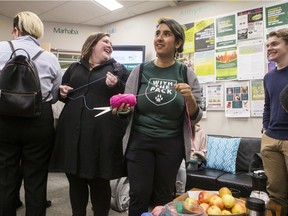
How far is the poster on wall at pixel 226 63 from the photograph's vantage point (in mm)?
3016

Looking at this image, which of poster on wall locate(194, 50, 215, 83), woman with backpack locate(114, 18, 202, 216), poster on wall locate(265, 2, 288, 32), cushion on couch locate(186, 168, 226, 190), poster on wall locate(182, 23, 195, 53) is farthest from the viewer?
poster on wall locate(182, 23, 195, 53)

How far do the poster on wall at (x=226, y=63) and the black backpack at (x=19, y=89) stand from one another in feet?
7.77

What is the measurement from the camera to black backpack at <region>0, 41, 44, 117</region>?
4.26 ft

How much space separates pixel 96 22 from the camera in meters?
4.29

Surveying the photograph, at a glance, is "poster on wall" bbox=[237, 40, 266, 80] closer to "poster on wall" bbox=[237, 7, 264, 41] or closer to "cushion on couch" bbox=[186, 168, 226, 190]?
"poster on wall" bbox=[237, 7, 264, 41]

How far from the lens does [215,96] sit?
3160 millimetres

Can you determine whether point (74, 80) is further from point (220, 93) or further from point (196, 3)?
point (196, 3)

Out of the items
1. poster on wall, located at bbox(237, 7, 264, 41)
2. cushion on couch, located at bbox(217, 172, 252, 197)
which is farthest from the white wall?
cushion on couch, located at bbox(217, 172, 252, 197)

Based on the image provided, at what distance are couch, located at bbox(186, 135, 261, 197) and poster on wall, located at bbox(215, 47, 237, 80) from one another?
77cm

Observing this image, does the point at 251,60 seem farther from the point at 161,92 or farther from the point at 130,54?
the point at 161,92

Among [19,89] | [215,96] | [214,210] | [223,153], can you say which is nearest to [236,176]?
[223,153]

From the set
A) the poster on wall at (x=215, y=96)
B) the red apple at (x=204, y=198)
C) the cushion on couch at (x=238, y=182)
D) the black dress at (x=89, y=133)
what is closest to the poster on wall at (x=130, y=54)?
the poster on wall at (x=215, y=96)

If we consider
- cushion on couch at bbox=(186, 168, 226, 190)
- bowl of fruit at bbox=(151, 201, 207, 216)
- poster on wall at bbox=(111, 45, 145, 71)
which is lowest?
cushion on couch at bbox=(186, 168, 226, 190)

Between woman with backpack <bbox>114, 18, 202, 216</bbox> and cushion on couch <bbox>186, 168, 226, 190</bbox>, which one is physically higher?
woman with backpack <bbox>114, 18, 202, 216</bbox>
